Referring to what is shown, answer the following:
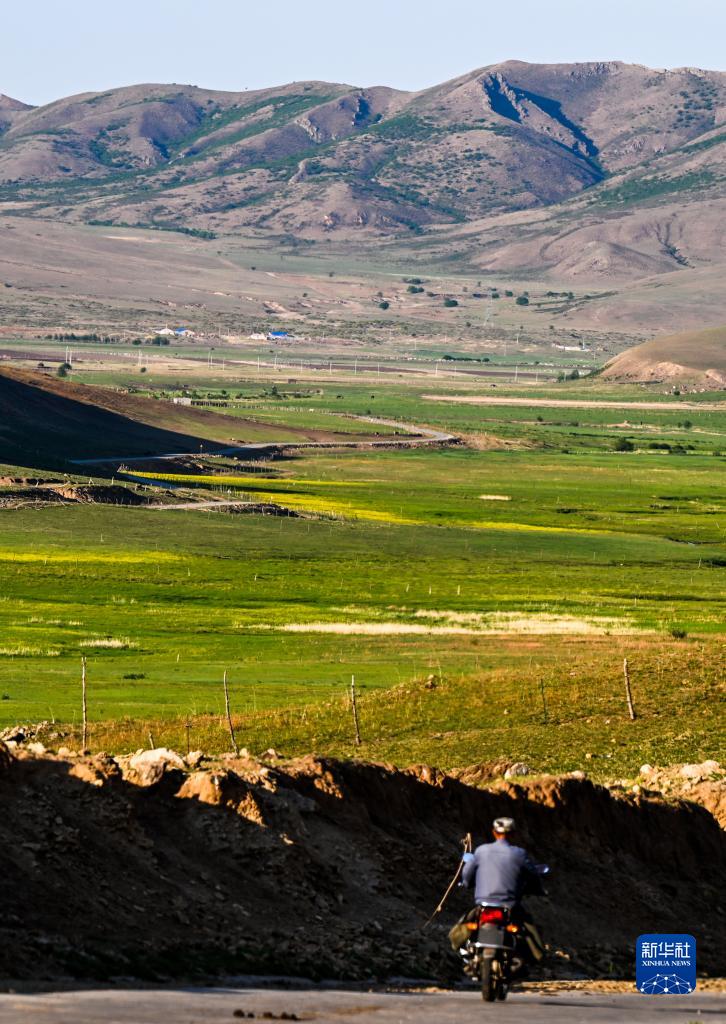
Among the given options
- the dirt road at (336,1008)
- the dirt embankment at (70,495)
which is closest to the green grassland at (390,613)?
the dirt embankment at (70,495)

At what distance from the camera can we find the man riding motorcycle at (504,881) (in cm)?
1767

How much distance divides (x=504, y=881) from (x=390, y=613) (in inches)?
2127

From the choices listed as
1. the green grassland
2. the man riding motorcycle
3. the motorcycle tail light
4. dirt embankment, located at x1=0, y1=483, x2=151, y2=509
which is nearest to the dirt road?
the man riding motorcycle

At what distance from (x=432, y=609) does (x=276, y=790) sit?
50.1 meters

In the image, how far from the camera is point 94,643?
198ft

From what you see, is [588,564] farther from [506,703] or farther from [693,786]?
[693,786]

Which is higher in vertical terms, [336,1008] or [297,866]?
[336,1008]

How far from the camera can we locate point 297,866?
22.0 meters

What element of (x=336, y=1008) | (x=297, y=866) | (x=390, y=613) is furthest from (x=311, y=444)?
(x=336, y=1008)

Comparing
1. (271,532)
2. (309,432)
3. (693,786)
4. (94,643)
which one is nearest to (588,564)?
(271,532)

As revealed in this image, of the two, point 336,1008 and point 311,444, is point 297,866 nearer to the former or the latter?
point 336,1008

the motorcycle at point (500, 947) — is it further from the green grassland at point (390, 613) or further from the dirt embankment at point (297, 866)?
the green grassland at point (390, 613)

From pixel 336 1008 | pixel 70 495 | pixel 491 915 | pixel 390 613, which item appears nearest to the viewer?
pixel 336 1008

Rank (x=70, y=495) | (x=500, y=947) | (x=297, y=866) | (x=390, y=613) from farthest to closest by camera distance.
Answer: (x=70, y=495) → (x=390, y=613) → (x=297, y=866) → (x=500, y=947)
